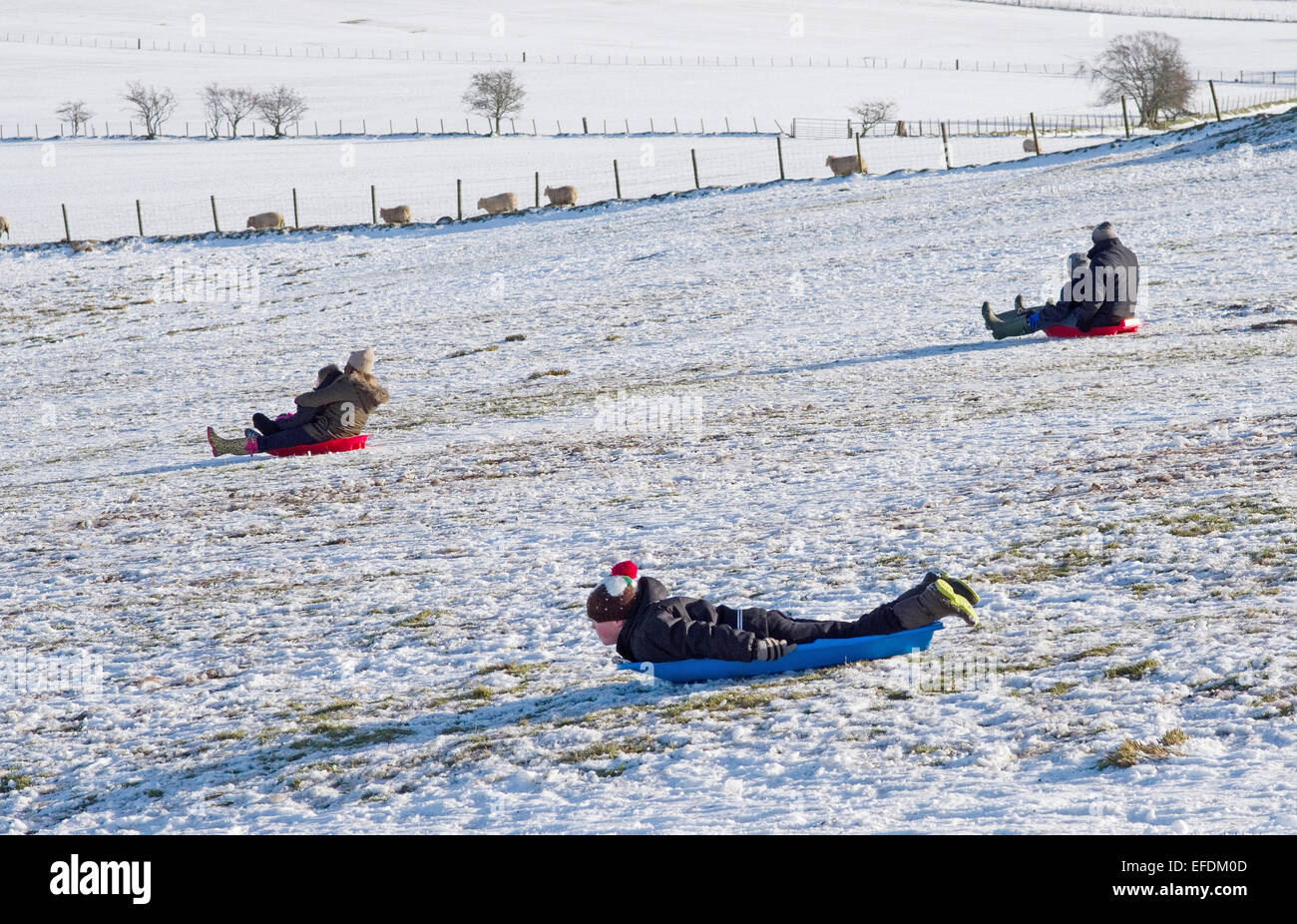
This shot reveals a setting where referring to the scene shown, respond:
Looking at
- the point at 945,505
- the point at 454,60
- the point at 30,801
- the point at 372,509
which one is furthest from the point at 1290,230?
the point at 454,60

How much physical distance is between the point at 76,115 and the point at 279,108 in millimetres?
10653

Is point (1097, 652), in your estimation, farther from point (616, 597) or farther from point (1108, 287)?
point (1108, 287)

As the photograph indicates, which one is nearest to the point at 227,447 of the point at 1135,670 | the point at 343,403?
the point at 343,403

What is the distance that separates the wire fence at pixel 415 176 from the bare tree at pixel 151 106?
303 inches

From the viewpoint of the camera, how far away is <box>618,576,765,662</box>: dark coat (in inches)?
218

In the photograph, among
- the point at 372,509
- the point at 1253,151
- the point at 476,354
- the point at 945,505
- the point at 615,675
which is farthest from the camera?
the point at 1253,151

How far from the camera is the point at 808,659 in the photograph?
5723 millimetres

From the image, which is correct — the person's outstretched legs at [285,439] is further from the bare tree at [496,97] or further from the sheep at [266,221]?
the bare tree at [496,97]

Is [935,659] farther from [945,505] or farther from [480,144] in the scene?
[480,144]

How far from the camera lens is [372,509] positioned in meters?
10.0

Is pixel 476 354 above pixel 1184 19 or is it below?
below

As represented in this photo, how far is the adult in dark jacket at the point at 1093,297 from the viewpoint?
45.8ft

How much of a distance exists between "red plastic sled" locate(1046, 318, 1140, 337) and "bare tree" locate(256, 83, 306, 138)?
212ft

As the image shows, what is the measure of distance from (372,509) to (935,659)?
18.1ft
